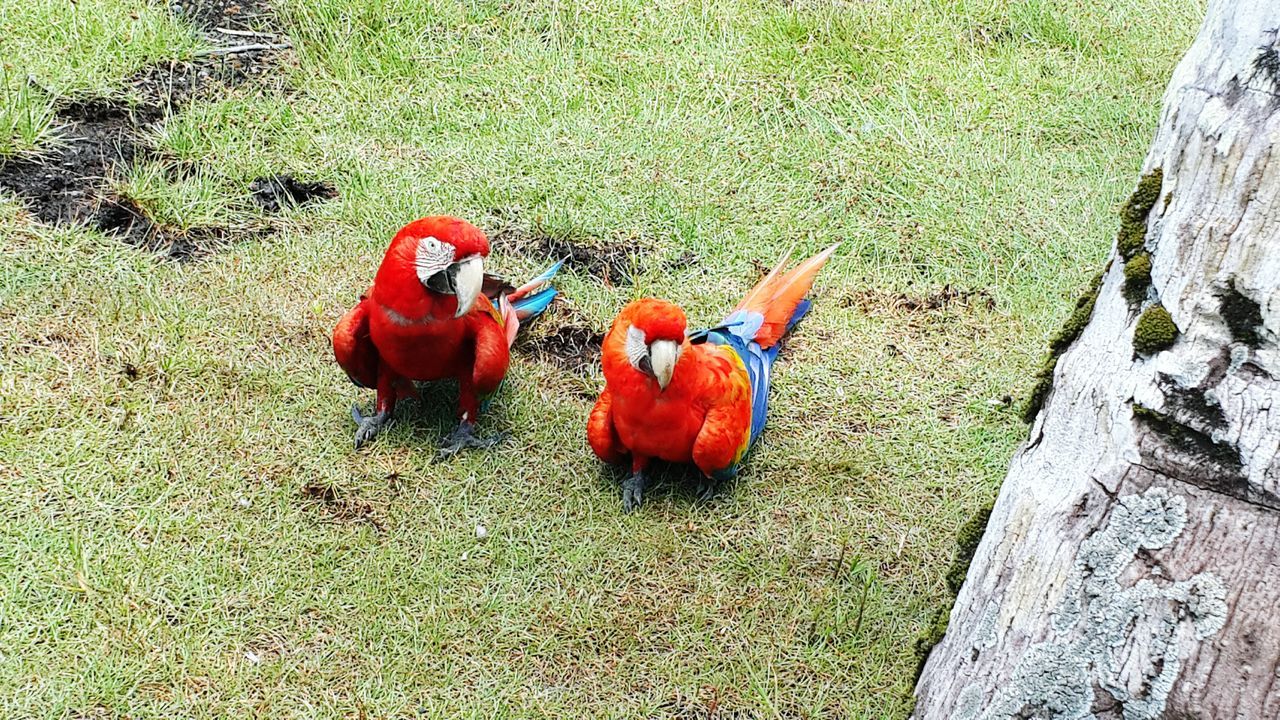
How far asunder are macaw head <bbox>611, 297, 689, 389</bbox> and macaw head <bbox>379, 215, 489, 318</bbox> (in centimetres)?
46

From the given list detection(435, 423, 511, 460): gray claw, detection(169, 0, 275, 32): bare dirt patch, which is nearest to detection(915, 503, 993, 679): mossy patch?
detection(435, 423, 511, 460): gray claw

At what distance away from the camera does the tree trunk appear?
5.20 feet

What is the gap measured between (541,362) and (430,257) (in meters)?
0.82

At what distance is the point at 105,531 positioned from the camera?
298 centimetres

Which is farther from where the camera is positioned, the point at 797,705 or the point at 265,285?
the point at 265,285

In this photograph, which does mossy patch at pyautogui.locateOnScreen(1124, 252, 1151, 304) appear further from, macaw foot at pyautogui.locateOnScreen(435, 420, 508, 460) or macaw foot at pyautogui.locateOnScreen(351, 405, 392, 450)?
macaw foot at pyautogui.locateOnScreen(351, 405, 392, 450)

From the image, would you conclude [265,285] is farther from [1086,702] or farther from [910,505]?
[1086,702]

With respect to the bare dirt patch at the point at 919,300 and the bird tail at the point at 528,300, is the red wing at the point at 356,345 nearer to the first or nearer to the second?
the bird tail at the point at 528,300

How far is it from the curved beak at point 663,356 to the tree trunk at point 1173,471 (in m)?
1.08

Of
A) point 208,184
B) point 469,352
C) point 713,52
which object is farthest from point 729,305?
point 208,184

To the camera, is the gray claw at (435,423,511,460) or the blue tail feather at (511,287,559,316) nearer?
the gray claw at (435,423,511,460)

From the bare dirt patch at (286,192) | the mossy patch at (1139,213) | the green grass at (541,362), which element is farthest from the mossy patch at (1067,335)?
the bare dirt patch at (286,192)

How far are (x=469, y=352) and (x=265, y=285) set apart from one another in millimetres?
1069

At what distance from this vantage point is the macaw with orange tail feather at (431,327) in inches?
117
